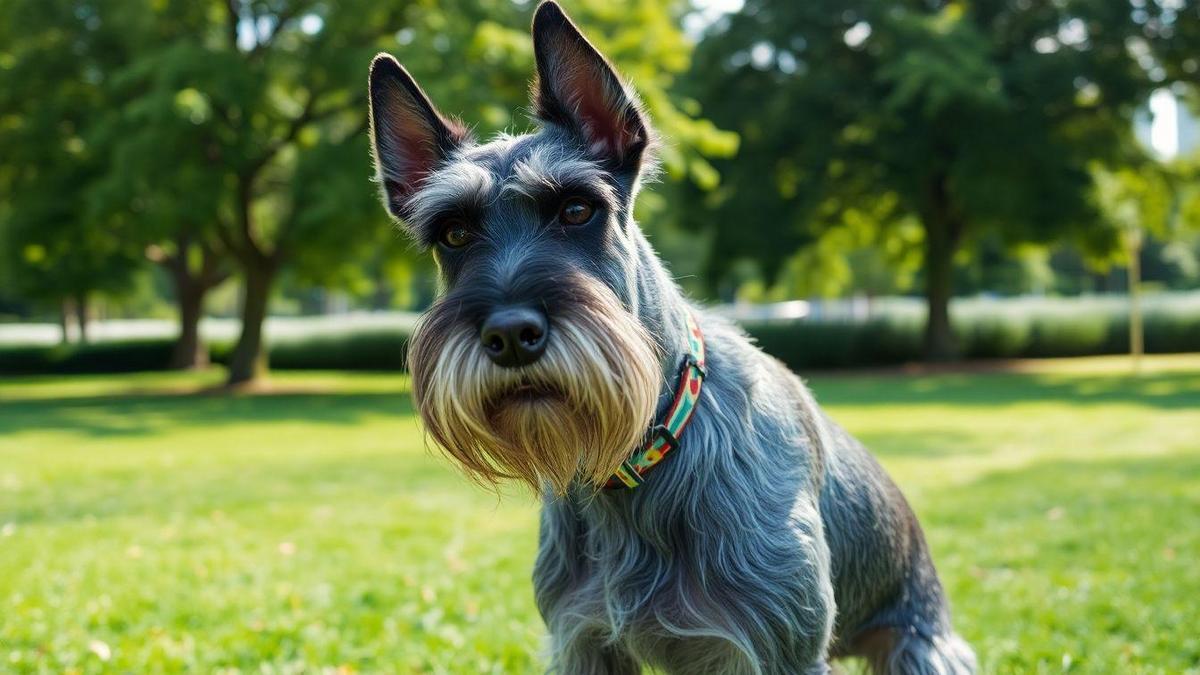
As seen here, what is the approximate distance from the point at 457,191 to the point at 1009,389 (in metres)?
23.8

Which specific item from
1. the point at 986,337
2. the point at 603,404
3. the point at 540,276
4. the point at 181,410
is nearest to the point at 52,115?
the point at 181,410

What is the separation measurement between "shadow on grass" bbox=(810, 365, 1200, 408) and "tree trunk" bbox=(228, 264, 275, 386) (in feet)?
46.9

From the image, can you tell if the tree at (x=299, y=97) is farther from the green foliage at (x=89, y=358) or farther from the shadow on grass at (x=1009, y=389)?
the green foliage at (x=89, y=358)

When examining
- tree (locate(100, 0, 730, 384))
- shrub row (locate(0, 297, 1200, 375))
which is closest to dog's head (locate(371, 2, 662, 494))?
tree (locate(100, 0, 730, 384))

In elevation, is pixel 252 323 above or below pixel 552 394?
below

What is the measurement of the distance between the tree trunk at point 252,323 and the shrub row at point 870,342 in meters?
7.79

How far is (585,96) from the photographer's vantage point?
10.4 ft

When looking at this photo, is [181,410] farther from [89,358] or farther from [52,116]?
[89,358]

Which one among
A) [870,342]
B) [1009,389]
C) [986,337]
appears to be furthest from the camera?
[986,337]

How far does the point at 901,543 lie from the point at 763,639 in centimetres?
95

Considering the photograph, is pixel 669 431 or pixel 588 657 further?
pixel 588 657

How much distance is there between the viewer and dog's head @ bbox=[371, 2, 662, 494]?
2.70m

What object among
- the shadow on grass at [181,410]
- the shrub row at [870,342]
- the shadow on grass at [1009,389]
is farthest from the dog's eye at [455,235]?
the shrub row at [870,342]

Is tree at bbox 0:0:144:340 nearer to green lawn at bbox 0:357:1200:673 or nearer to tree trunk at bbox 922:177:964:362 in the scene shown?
green lawn at bbox 0:357:1200:673
